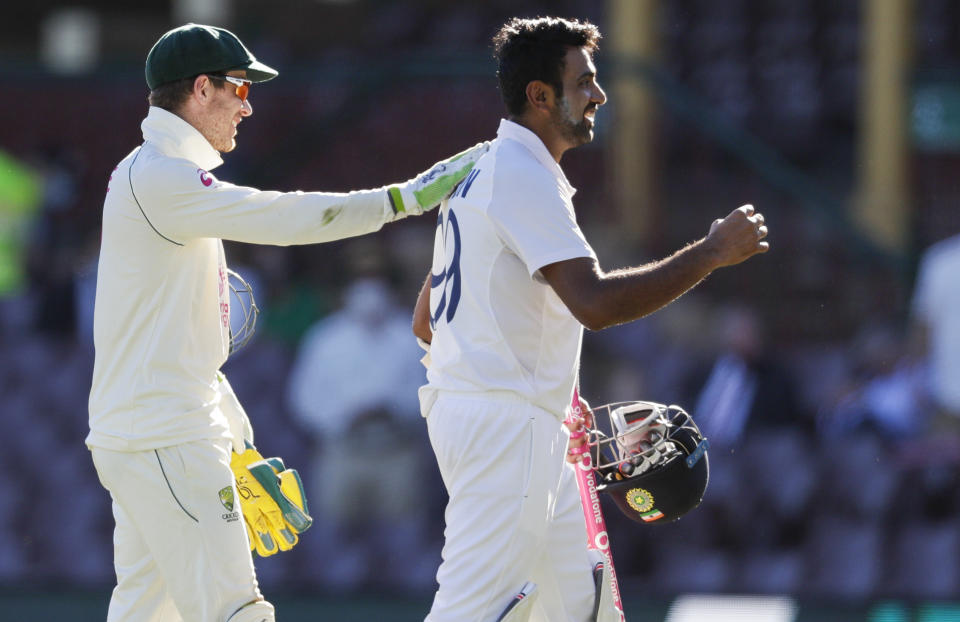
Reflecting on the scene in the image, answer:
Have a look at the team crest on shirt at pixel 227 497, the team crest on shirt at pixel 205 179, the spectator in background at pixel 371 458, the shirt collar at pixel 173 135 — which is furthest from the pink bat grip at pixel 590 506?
the spectator in background at pixel 371 458

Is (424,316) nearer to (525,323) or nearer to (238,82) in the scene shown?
(525,323)

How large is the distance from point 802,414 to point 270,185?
136 inches

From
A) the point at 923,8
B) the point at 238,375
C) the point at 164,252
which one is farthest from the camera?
the point at 923,8

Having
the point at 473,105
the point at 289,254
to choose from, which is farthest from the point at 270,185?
the point at 473,105


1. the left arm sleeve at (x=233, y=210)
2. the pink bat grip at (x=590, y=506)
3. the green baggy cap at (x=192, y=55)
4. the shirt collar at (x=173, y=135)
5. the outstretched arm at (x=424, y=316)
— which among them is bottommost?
the pink bat grip at (x=590, y=506)

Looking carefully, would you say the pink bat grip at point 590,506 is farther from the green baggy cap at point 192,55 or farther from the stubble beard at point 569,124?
the green baggy cap at point 192,55

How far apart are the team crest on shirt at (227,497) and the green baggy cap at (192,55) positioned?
1.07m

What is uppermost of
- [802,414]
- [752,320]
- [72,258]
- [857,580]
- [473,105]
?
[473,105]

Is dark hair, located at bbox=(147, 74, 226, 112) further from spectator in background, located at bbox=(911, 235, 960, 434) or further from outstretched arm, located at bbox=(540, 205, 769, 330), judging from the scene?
spectator in background, located at bbox=(911, 235, 960, 434)

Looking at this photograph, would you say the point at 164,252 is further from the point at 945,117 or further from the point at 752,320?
the point at 945,117

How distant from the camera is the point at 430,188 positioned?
12.8ft

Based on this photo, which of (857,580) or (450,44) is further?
(450,44)

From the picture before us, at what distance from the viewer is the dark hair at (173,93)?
4020 mm

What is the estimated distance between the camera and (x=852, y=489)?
7.39 meters
